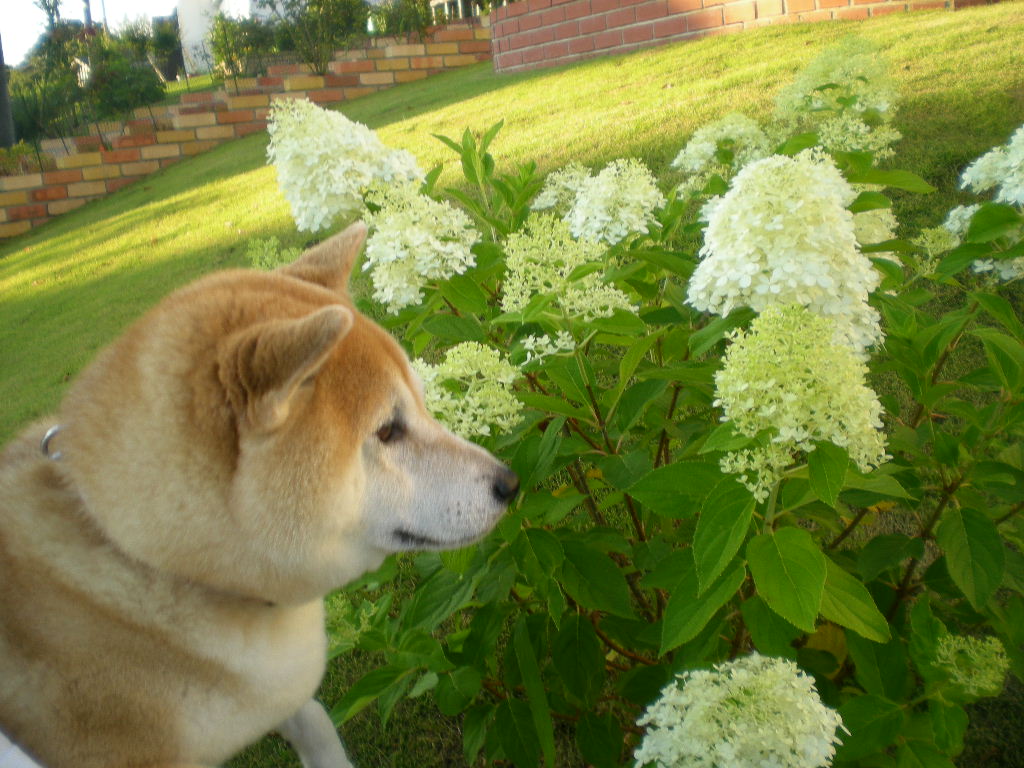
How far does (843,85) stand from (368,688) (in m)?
2.21

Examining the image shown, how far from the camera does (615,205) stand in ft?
7.38

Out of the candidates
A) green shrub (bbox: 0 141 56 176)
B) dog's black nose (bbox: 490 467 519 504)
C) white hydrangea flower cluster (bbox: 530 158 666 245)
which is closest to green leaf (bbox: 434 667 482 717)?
dog's black nose (bbox: 490 467 519 504)

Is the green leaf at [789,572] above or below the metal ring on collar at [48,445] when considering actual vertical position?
below

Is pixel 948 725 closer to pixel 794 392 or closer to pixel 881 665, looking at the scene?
pixel 881 665

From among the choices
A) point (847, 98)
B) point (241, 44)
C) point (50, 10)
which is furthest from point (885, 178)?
point (50, 10)

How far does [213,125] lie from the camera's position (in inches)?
513

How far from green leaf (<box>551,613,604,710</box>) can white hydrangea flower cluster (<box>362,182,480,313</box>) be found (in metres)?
0.91

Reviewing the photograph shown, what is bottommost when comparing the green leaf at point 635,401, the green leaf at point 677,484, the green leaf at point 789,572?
the green leaf at point 789,572

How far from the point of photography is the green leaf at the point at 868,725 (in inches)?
62.6

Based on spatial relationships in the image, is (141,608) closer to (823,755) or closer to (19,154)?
(823,755)

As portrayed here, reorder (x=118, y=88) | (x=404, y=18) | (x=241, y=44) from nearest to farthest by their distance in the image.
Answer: (x=404, y=18), (x=118, y=88), (x=241, y=44)

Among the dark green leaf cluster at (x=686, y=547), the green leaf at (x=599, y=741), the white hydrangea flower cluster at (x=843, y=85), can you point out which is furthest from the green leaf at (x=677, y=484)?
the white hydrangea flower cluster at (x=843, y=85)

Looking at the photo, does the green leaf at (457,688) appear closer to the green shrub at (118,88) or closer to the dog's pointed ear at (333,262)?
the dog's pointed ear at (333,262)

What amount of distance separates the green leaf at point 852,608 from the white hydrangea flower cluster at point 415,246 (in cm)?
109
